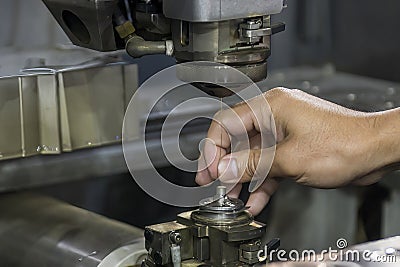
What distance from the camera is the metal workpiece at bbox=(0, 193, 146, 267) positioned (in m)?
1.19

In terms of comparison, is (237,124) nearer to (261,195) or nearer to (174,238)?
(261,195)

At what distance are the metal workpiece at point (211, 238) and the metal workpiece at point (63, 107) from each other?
1.38 feet

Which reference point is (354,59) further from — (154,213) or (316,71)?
(154,213)

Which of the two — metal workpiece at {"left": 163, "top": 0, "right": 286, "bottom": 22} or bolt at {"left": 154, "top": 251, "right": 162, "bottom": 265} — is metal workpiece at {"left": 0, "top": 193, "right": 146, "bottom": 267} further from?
metal workpiece at {"left": 163, "top": 0, "right": 286, "bottom": 22}

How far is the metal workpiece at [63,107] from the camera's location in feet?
4.57

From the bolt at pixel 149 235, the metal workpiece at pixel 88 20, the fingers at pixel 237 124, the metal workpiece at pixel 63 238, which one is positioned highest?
the metal workpiece at pixel 88 20

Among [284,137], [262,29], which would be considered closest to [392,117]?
[284,137]

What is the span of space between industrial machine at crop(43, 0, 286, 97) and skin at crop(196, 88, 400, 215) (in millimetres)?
193

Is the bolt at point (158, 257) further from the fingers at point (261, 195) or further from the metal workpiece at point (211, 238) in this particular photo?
the fingers at point (261, 195)

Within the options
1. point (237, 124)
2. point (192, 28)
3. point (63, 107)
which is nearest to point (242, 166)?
point (237, 124)

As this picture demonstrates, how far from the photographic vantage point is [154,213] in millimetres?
1740

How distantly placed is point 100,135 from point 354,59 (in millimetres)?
873

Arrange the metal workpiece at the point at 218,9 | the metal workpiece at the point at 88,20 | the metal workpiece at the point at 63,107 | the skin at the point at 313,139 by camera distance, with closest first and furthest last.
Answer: the metal workpiece at the point at 218,9, the metal workpiece at the point at 88,20, the skin at the point at 313,139, the metal workpiece at the point at 63,107

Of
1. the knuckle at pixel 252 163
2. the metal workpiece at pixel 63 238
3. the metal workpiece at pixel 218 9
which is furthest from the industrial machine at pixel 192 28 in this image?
the metal workpiece at pixel 63 238
